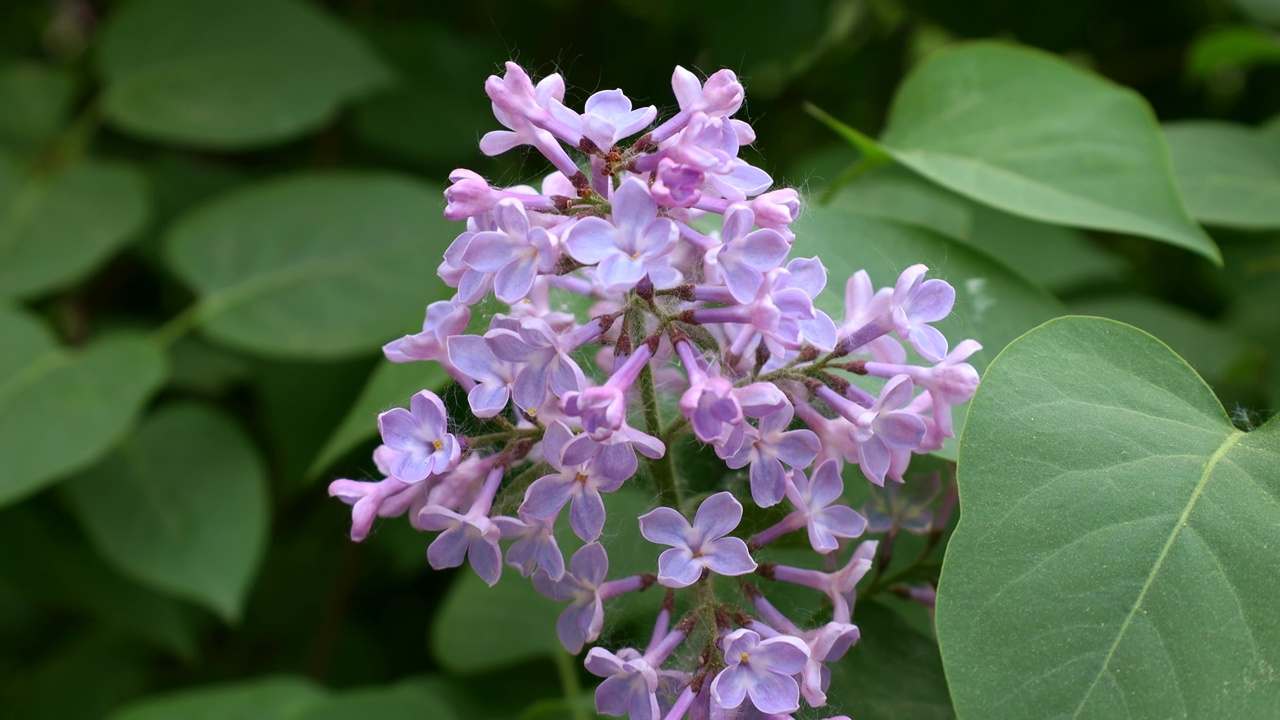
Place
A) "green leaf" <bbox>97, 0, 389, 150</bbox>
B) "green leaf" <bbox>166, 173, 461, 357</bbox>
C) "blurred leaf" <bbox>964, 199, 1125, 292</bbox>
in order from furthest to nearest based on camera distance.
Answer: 1. "green leaf" <bbox>97, 0, 389, 150</bbox>
2. "green leaf" <bbox>166, 173, 461, 357</bbox>
3. "blurred leaf" <bbox>964, 199, 1125, 292</bbox>

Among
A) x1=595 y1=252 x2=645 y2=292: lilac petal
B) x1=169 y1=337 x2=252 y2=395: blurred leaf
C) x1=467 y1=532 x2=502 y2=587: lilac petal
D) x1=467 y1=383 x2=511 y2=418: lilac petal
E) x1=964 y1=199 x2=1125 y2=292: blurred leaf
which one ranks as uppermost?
x1=595 y1=252 x2=645 y2=292: lilac petal

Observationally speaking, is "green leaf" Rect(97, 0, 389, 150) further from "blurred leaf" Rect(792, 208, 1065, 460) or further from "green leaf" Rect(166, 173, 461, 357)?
"blurred leaf" Rect(792, 208, 1065, 460)

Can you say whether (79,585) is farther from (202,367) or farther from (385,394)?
(385,394)

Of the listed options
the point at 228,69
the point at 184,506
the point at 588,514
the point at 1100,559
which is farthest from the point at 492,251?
Result: the point at 228,69

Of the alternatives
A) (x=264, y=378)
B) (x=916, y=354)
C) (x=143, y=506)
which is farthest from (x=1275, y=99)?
(x=143, y=506)

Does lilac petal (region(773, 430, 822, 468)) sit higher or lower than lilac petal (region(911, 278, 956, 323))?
lower

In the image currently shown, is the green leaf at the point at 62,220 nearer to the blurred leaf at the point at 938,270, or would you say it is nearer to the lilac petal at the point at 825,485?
the blurred leaf at the point at 938,270

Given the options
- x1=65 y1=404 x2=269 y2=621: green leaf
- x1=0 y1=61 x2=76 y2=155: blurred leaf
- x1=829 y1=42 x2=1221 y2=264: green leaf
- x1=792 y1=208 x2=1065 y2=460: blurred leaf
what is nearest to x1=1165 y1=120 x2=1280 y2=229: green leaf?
x1=829 y1=42 x2=1221 y2=264: green leaf
